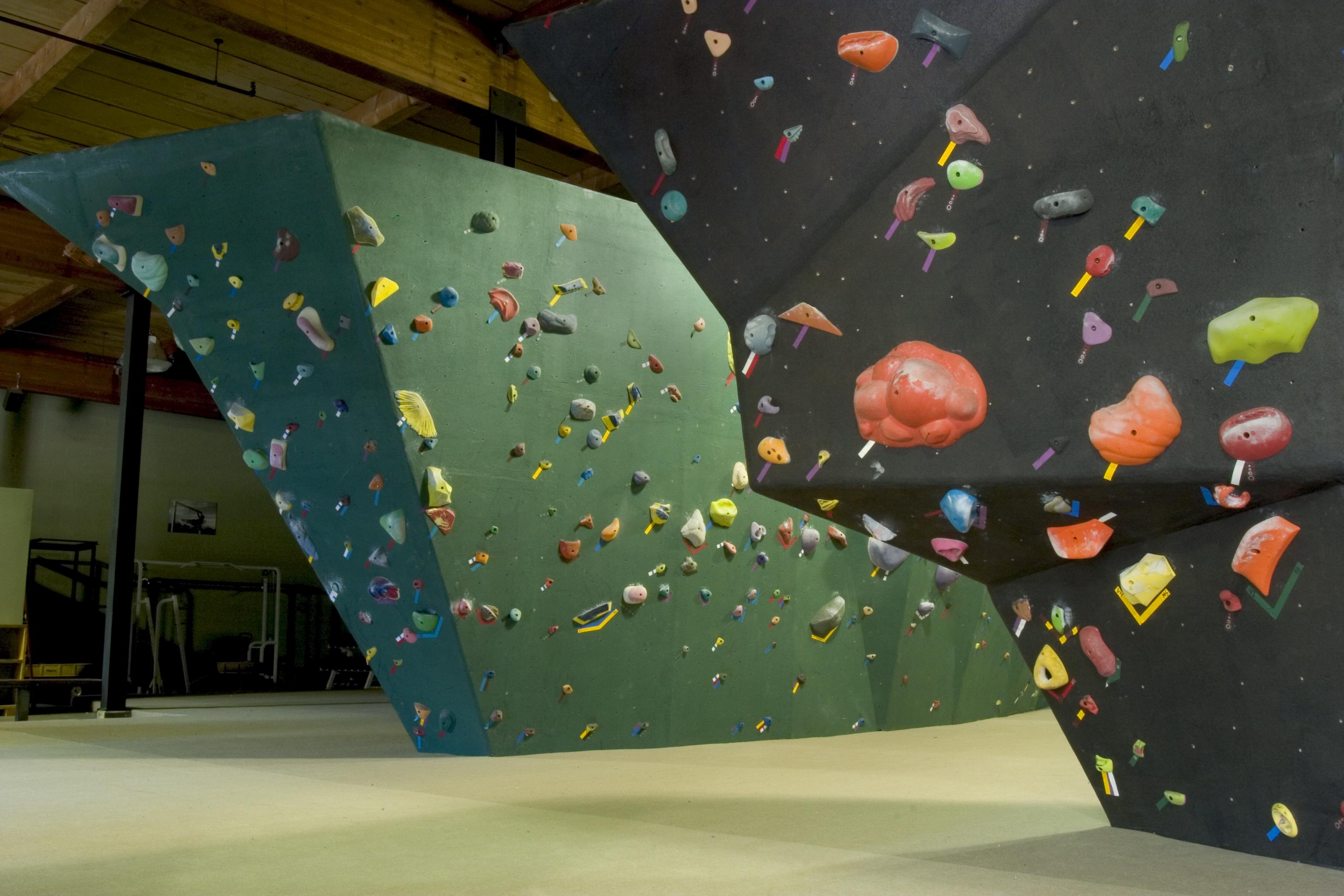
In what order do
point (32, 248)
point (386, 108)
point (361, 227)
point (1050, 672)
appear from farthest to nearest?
point (32, 248), point (386, 108), point (361, 227), point (1050, 672)

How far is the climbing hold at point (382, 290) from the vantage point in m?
3.96

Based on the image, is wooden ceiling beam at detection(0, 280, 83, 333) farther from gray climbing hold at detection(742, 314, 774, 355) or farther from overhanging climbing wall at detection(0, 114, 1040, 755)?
gray climbing hold at detection(742, 314, 774, 355)

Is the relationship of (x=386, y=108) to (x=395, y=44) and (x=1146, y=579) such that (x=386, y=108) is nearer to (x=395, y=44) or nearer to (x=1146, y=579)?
(x=395, y=44)

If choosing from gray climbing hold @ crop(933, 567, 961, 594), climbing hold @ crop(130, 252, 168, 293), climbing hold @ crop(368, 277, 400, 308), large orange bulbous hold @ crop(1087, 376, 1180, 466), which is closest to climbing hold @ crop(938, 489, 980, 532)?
large orange bulbous hold @ crop(1087, 376, 1180, 466)

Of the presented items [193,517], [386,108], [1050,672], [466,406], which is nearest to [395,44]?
[386,108]

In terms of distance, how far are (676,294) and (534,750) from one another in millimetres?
2052

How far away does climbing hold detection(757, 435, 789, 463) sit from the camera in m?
2.62

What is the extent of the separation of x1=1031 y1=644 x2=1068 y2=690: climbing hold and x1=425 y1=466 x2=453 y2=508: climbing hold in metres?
2.30

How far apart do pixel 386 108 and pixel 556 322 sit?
6.54 feet

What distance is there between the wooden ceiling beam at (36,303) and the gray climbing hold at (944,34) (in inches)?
317

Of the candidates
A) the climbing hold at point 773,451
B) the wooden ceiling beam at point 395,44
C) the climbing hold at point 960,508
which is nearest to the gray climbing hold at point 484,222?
the wooden ceiling beam at point 395,44

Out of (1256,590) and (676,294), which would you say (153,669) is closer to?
(676,294)

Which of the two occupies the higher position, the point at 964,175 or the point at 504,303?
the point at 504,303

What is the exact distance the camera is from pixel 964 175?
231 cm
